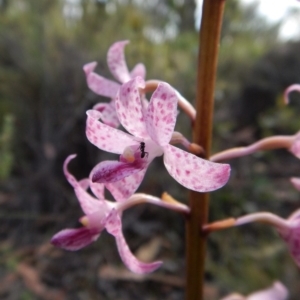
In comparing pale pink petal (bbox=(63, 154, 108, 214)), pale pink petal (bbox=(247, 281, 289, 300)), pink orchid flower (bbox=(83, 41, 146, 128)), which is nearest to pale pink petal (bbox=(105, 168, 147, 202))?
pale pink petal (bbox=(63, 154, 108, 214))

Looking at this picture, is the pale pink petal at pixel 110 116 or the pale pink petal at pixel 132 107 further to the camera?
the pale pink petal at pixel 110 116

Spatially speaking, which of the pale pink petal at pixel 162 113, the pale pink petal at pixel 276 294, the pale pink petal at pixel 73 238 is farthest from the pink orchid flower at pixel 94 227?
the pale pink petal at pixel 276 294

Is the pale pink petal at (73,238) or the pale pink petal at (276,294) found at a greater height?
the pale pink petal at (73,238)

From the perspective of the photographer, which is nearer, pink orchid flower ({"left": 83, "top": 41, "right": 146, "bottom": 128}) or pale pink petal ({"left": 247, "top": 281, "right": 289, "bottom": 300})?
pink orchid flower ({"left": 83, "top": 41, "right": 146, "bottom": 128})

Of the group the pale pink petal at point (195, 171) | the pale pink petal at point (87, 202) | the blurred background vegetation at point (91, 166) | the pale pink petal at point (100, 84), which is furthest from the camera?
the blurred background vegetation at point (91, 166)

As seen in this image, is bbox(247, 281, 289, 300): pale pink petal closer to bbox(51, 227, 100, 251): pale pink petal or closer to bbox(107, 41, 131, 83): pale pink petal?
bbox(51, 227, 100, 251): pale pink petal

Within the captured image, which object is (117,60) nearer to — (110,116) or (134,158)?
(110,116)

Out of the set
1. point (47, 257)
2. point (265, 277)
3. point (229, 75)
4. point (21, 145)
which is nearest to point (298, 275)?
point (265, 277)

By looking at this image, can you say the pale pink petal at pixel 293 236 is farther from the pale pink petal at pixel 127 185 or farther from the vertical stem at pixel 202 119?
the pale pink petal at pixel 127 185
